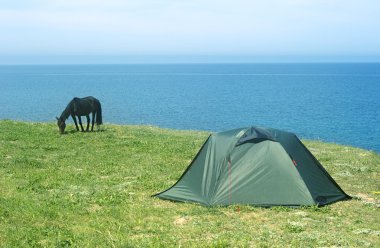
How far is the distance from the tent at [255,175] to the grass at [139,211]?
0.51 m

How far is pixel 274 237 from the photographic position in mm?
12477

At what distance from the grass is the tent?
506mm

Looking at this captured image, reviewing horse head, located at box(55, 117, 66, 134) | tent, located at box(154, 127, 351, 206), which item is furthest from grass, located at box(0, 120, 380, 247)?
horse head, located at box(55, 117, 66, 134)

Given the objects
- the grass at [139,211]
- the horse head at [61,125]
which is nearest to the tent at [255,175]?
the grass at [139,211]

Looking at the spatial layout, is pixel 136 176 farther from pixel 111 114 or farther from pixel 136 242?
pixel 111 114

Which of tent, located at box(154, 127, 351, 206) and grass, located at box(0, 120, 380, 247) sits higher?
tent, located at box(154, 127, 351, 206)

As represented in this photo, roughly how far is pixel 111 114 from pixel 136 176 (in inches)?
2775

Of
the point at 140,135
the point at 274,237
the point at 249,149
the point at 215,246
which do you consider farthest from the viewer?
the point at 140,135

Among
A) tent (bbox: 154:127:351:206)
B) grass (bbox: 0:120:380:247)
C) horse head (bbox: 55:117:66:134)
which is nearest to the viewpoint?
grass (bbox: 0:120:380:247)

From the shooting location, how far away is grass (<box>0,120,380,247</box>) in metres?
12.2

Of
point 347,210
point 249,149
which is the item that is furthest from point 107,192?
point 347,210

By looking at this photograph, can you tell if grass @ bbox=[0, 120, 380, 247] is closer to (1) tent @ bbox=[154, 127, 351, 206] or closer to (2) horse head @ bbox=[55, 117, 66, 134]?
(1) tent @ bbox=[154, 127, 351, 206]

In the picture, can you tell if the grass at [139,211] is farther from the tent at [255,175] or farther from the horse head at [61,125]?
the horse head at [61,125]

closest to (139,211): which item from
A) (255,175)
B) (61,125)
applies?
(255,175)
